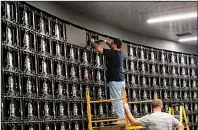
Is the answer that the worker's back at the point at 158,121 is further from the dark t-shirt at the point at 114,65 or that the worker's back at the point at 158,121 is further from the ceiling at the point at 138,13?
the ceiling at the point at 138,13

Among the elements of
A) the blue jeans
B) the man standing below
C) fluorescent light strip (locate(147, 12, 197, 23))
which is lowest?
the blue jeans

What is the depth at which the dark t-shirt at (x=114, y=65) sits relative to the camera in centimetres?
802

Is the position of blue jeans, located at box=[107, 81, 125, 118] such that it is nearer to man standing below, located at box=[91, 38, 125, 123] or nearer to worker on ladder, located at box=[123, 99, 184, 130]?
man standing below, located at box=[91, 38, 125, 123]

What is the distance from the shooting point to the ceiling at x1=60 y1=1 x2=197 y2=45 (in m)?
10.2

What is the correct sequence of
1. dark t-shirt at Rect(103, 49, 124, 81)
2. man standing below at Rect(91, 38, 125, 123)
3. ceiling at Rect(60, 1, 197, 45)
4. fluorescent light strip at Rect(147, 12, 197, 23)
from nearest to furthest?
man standing below at Rect(91, 38, 125, 123)
dark t-shirt at Rect(103, 49, 124, 81)
ceiling at Rect(60, 1, 197, 45)
fluorescent light strip at Rect(147, 12, 197, 23)

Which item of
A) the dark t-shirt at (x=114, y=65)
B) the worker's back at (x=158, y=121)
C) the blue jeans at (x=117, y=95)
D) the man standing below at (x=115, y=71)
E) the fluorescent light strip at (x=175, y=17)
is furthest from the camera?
the fluorescent light strip at (x=175, y=17)

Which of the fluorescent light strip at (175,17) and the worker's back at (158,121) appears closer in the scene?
the worker's back at (158,121)

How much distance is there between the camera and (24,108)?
7.75 meters

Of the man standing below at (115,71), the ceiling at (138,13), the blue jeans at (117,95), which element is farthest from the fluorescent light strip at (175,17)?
the blue jeans at (117,95)

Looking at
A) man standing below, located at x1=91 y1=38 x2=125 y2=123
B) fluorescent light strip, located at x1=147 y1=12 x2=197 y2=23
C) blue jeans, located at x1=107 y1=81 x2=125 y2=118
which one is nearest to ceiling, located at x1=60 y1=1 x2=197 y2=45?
fluorescent light strip, located at x1=147 y1=12 x2=197 y2=23

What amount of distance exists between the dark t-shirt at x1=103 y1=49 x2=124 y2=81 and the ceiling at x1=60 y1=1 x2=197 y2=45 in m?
2.21

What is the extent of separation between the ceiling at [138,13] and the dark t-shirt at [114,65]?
221 cm

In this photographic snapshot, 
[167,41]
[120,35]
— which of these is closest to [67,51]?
[120,35]

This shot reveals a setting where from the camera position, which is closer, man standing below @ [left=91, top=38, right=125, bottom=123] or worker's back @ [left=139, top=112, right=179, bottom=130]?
worker's back @ [left=139, top=112, right=179, bottom=130]
